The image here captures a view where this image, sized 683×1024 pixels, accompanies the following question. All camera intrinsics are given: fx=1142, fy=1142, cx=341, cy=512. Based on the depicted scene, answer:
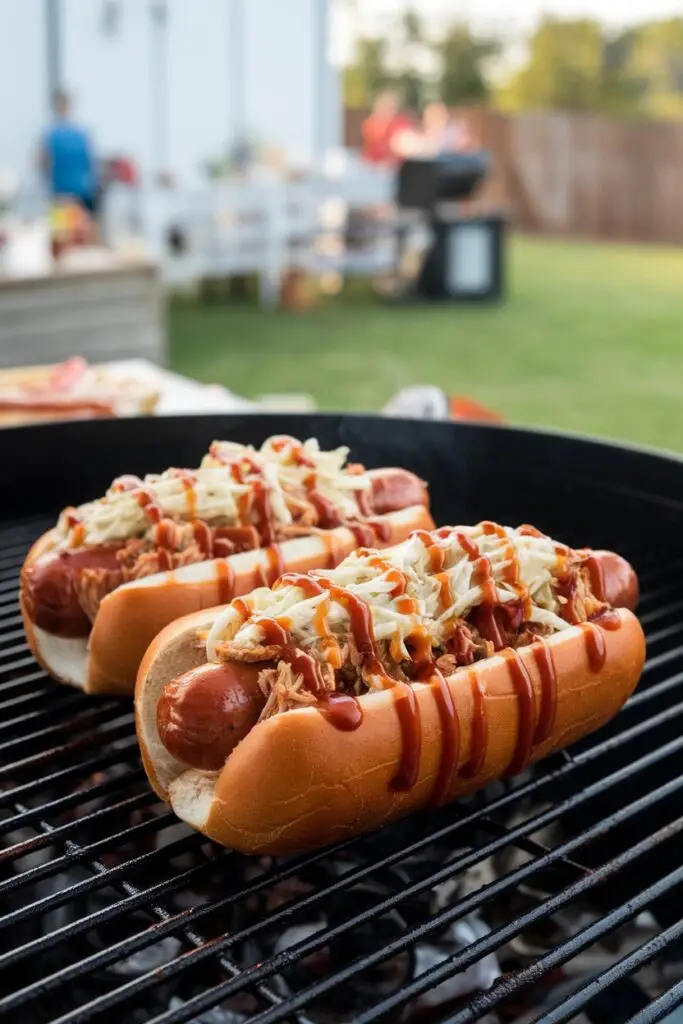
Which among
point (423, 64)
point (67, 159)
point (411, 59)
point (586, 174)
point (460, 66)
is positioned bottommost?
point (586, 174)

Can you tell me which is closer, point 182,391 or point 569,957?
point 569,957

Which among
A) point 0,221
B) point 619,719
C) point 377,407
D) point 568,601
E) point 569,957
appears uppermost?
point 0,221

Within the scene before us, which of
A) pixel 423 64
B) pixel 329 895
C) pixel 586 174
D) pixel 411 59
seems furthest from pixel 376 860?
pixel 411 59

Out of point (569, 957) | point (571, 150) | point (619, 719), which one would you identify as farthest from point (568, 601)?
point (571, 150)

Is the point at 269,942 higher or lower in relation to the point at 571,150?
lower

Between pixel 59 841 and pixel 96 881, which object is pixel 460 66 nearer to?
pixel 59 841

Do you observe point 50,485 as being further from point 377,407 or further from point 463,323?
point 463,323
